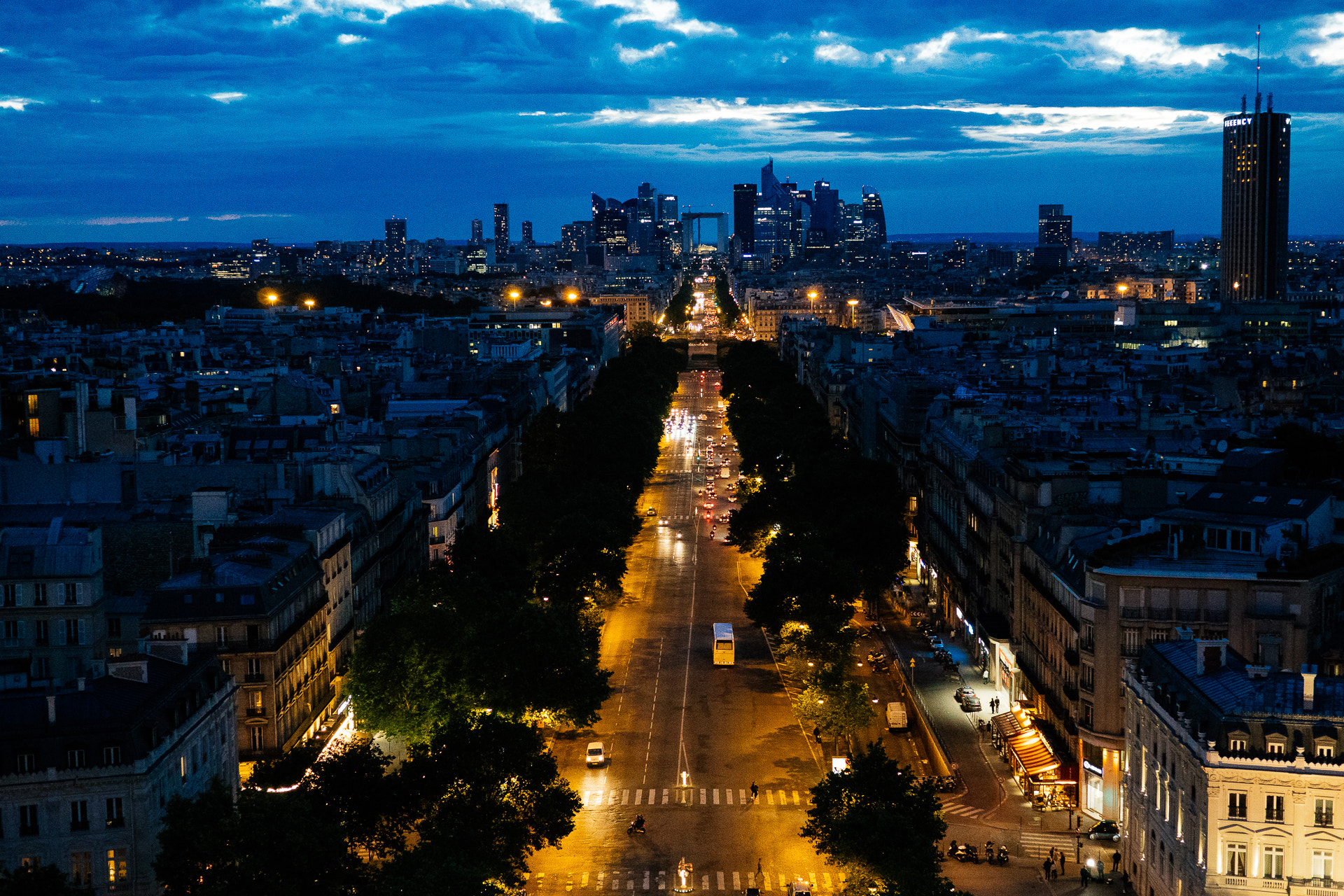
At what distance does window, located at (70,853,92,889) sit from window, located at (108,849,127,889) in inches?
22.4

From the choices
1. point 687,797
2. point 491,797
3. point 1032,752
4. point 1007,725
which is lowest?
point 687,797

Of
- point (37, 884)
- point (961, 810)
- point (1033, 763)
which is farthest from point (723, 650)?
point (37, 884)

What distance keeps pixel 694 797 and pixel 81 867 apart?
26244mm

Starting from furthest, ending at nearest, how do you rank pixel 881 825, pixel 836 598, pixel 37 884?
pixel 836 598 < pixel 881 825 < pixel 37 884

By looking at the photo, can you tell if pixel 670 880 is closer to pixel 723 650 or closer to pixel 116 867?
pixel 116 867

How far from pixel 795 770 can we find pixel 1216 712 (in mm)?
25249

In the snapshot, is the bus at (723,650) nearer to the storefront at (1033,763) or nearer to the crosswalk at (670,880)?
the storefront at (1033,763)

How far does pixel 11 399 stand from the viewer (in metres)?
114

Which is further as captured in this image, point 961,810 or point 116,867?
point 961,810

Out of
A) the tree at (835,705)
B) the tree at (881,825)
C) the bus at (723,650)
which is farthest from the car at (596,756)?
the bus at (723,650)

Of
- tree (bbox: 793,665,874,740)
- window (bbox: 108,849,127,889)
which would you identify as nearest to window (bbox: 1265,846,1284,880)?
→ tree (bbox: 793,665,874,740)

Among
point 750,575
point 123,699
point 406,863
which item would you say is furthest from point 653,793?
point 750,575

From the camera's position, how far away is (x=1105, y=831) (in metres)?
62.2

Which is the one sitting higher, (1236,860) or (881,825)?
(1236,860)
